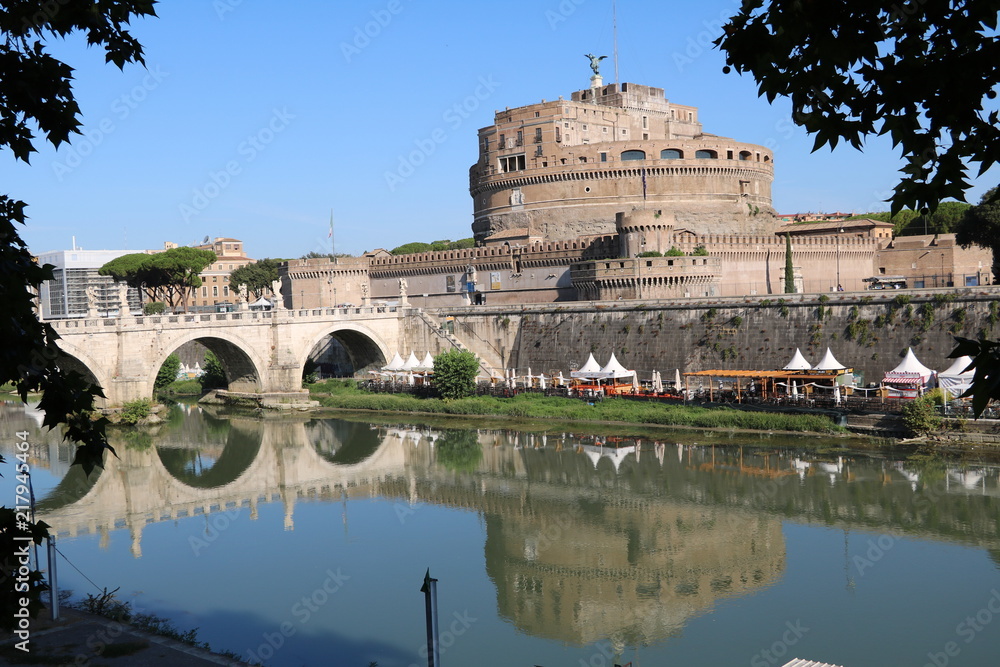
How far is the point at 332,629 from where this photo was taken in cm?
1499

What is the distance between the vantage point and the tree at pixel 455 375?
124 feet

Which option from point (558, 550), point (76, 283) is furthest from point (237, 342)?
point (76, 283)

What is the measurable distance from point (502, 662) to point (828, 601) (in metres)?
5.56

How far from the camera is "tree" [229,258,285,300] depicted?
7731cm

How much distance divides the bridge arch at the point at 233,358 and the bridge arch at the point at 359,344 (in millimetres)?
2628

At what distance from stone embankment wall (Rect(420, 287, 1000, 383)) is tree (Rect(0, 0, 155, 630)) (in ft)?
90.1

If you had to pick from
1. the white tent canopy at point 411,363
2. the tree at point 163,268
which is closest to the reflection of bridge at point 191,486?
the white tent canopy at point 411,363

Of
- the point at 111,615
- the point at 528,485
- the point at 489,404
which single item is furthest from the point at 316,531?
the point at 489,404

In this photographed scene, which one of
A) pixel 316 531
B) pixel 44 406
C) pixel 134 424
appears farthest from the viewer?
pixel 134 424

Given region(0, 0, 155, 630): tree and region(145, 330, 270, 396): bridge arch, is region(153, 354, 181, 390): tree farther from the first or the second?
region(0, 0, 155, 630): tree

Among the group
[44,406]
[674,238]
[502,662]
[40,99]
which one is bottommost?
[502,662]

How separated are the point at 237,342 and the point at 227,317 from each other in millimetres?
1140

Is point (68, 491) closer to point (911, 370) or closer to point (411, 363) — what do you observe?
point (411, 363)

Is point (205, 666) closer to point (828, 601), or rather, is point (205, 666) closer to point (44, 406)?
point (44, 406)
